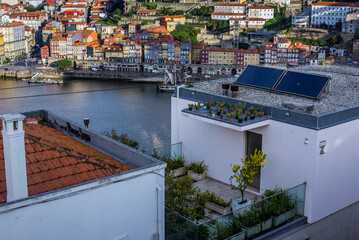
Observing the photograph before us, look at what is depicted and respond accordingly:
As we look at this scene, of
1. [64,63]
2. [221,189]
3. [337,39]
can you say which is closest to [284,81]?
[221,189]

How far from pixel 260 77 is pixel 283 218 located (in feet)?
5.08

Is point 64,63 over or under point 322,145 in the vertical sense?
under

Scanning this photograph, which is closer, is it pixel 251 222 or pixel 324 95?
pixel 251 222

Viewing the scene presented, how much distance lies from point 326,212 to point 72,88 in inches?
710

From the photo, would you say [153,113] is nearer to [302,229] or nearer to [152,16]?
[302,229]

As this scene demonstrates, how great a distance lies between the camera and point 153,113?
15.2 metres

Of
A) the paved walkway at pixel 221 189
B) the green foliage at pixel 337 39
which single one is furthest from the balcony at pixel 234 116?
the green foliage at pixel 337 39

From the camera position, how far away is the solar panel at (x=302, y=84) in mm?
4098

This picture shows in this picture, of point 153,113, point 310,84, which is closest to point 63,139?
point 310,84

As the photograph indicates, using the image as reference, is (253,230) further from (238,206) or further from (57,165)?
(57,165)

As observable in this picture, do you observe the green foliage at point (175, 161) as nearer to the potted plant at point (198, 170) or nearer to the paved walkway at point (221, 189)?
the potted plant at point (198, 170)

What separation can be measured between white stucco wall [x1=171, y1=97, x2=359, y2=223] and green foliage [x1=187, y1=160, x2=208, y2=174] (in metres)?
0.05

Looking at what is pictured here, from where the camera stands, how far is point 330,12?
91.6ft

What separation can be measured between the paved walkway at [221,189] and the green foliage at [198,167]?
0.08 meters
